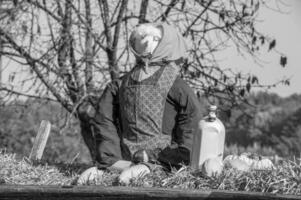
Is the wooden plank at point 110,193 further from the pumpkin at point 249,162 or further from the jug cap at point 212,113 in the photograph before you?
the jug cap at point 212,113

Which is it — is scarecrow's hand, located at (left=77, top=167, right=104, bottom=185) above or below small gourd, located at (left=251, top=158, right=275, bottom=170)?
below

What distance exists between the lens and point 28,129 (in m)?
27.6

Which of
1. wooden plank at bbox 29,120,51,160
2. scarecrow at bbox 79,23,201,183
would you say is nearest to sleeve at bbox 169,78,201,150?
scarecrow at bbox 79,23,201,183

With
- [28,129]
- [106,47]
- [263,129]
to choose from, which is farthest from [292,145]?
[106,47]

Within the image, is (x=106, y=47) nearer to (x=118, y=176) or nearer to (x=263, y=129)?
(x=118, y=176)

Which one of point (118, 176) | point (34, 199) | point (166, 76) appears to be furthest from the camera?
point (166, 76)

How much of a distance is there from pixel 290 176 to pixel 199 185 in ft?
1.21

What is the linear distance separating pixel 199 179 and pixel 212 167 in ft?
0.24

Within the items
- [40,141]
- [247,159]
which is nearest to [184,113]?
[247,159]

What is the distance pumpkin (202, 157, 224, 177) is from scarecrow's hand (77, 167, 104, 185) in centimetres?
47

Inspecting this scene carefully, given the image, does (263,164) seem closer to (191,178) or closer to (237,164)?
(237,164)

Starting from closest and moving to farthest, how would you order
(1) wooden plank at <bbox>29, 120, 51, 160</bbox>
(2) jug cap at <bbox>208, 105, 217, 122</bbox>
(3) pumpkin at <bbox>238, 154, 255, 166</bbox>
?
(2) jug cap at <bbox>208, 105, 217, 122</bbox> < (3) pumpkin at <bbox>238, 154, 255, 166</bbox> < (1) wooden plank at <bbox>29, 120, 51, 160</bbox>

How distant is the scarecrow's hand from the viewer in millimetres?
4047

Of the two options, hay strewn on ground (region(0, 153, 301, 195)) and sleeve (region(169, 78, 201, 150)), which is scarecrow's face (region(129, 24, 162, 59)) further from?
hay strewn on ground (region(0, 153, 301, 195))
